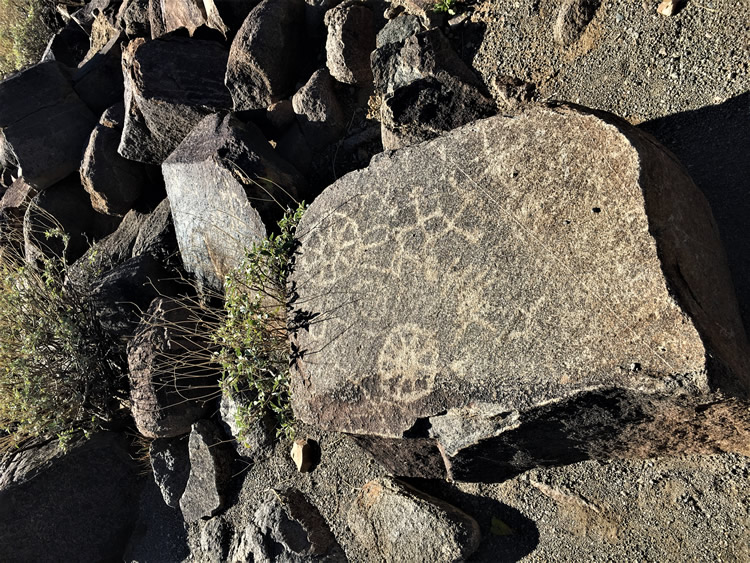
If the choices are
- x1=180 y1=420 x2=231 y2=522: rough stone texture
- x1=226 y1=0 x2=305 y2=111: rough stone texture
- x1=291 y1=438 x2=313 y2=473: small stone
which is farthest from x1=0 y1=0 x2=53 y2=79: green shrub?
x1=291 y1=438 x2=313 y2=473: small stone

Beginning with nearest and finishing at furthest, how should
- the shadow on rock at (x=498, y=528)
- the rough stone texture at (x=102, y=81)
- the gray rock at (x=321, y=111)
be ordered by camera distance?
1. the shadow on rock at (x=498, y=528)
2. the gray rock at (x=321, y=111)
3. the rough stone texture at (x=102, y=81)

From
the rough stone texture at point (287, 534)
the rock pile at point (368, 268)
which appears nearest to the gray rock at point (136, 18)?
the rock pile at point (368, 268)

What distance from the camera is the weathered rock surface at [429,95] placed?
2566mm

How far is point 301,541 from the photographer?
261 cm

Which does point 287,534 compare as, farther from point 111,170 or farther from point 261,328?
point 111,170

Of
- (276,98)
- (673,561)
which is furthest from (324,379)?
(276,98)

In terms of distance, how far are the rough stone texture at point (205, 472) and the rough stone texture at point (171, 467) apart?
0.10 meters

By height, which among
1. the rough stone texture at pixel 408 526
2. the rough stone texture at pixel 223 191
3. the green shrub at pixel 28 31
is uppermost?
the green shrub at pixel 28 31

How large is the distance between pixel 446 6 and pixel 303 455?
2.08 meters

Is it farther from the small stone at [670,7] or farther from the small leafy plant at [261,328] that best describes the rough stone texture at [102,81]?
the small stone at [670,7]

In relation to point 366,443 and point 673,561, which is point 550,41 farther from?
point 673,561

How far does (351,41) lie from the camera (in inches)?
121

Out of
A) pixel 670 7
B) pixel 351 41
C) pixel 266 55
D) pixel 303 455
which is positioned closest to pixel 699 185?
pixel 670 7

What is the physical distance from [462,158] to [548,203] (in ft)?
1.19
